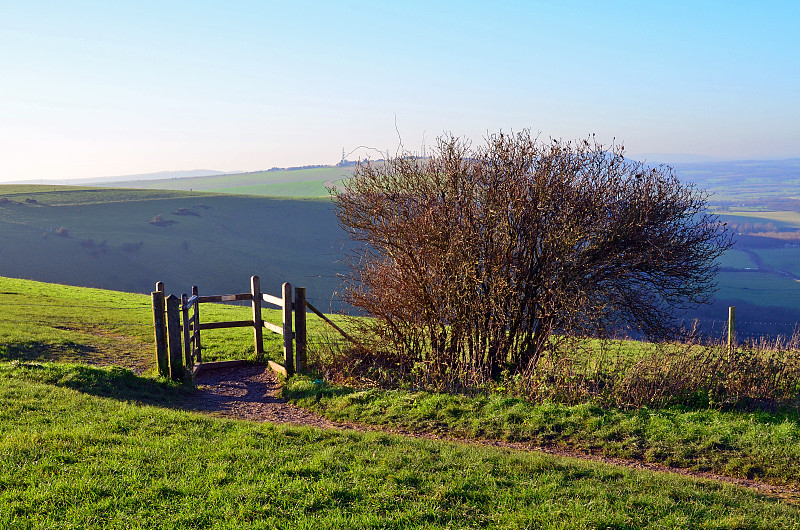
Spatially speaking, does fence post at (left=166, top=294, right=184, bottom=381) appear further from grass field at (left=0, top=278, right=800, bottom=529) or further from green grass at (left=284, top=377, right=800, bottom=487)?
green grass at (left=284, top=377, right=800, bottom=487)

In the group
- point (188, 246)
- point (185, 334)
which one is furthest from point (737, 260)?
point (185, 334)

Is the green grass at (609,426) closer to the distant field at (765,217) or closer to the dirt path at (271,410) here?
the dirt path at (271,410)

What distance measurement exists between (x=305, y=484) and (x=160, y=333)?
663 cm

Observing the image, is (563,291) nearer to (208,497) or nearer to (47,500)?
(208,497)

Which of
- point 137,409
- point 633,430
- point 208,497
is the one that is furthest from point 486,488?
point 137,409

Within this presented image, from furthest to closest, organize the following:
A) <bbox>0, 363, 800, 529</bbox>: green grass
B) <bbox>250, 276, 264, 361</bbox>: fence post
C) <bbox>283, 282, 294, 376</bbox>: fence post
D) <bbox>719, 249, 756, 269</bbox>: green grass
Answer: <bbox>719, 249, 756, 269</bbox>: green grass → <bbox>250, 276, 264, 361</bbox>: fence post → <bbox>283, 282, 294, 376</bbox>: fence post → <bbox>0, 363, 800, 529</bbox>: green grass

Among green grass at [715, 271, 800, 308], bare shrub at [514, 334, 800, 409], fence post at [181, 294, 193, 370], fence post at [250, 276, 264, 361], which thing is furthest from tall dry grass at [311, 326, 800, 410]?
green grass at [715, 271, 800, 308]

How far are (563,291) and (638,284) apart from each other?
7.62ft

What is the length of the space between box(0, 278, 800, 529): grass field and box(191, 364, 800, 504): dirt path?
24 cm

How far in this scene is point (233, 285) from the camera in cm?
6869

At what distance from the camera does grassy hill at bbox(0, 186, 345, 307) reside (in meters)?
65.1

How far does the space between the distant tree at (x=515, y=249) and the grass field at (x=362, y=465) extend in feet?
6.95

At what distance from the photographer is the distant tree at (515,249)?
35.4ft

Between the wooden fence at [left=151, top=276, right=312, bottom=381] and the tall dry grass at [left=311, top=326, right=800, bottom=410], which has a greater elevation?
the wooden fence at [left=151, top=276, right=312, bottom=381]
